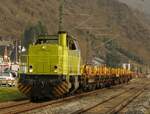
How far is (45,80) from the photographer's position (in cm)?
2995

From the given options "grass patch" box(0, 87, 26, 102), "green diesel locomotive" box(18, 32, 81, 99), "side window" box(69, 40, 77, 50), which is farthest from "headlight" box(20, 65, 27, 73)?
"side window" box(69, 40, 77, 50)

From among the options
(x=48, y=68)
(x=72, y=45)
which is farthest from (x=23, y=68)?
(x=72, y=45)

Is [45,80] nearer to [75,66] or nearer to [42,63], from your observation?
[42,63]

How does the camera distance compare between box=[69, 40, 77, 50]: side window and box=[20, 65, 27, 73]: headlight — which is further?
box=[69, 40, 77, 50]: side window

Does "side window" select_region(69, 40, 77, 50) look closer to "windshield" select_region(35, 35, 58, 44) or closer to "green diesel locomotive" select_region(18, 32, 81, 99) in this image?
"green diesel locomotive" select_region(18, 32, 81, 99)

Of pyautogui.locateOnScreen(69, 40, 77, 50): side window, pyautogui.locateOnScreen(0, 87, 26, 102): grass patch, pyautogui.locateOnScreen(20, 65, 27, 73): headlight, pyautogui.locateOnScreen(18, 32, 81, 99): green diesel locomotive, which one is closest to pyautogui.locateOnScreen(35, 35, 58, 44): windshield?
pyautogui.locateOnScreen(18, 32, 81, 99): green diesel locomotive

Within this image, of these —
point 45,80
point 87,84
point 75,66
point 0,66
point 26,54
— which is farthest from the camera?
point 0,66

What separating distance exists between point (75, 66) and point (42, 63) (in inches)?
160

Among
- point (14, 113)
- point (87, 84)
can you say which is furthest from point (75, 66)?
point (14, 113)

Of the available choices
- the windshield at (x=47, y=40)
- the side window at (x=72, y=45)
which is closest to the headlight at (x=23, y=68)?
the windshield at (x=47, y=40)

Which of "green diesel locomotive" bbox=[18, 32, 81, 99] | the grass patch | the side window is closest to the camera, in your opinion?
"green diesel locomotive" bbox=[18, 32, 81, 99]

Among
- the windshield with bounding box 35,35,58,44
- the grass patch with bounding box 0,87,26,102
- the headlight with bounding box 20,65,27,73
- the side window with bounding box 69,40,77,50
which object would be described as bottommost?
the grass patch with bounding box 0,87,26,102

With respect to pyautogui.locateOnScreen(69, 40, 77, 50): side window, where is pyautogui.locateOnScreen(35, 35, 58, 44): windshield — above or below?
above

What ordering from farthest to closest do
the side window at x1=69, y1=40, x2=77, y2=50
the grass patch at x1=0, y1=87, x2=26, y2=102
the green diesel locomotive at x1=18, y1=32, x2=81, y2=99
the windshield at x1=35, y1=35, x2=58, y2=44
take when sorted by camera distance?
the side window at x1=69, y1=40, x2=77, y2=50 < the grass patch at x1=0, y1=87, x2=26, y2=102 < the windshield at x1=35, y1=35, x2=58, y2=44 < the green diesel locomotive at x1=18, y1=32, x2=81, y2=99
